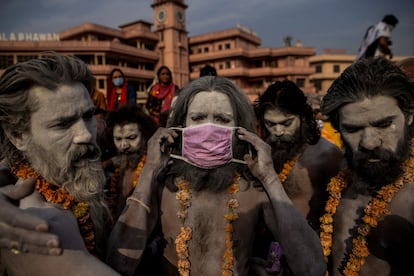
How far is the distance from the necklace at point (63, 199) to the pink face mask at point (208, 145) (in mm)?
933

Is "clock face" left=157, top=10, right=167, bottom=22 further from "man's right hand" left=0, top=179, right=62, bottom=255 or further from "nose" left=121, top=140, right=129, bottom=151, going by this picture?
"man's right hand" left=0, top=179, right=62, bottom=255

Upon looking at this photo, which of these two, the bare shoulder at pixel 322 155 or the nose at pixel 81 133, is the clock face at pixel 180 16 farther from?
the nose at pixel 81 133

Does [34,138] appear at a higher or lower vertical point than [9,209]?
higher

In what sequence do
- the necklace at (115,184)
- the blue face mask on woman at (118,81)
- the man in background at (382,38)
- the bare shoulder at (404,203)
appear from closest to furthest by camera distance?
1. the bare shoulder at (404,203)
2. the necklace at (115,184)
3. the man in background at (382,38)
4. the blue face mask on woman at (118,81)

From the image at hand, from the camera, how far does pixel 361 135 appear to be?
2143 mm

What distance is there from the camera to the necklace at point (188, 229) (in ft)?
7.28

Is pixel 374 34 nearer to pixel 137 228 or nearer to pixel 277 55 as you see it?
pixel 137 228

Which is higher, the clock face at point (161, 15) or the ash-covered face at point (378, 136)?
the clock face at point (161, 15)

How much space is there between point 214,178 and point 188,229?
475 millimetres

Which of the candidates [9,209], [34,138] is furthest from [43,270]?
[34,138]

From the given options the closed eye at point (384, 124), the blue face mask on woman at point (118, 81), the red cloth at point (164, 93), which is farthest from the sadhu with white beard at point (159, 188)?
the blue face mask on woman at point (118, 81)

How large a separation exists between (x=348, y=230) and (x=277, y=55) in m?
39.3

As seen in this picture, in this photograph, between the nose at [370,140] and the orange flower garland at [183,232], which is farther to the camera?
the orange flower garland at [183,232]

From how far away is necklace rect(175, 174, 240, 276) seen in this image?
2219 mm
